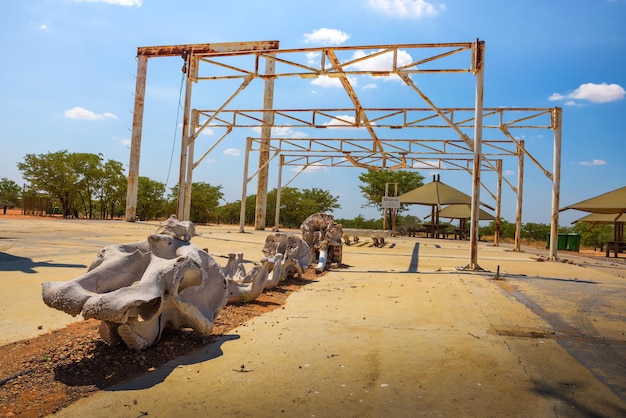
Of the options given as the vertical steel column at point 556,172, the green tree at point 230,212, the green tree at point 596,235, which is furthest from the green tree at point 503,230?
the vertical steel column at point 556,172

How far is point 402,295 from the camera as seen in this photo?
5.99 meters

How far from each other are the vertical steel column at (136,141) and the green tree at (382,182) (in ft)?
79.0

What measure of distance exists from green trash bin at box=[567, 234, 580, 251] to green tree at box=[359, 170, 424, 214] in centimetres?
1752

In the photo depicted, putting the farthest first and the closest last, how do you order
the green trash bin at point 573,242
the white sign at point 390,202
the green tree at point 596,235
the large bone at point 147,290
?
the green tree at point 596,235 < the white sign at point 390,202 < the green trash bin at point 573,242 < the large bone at point 147,290

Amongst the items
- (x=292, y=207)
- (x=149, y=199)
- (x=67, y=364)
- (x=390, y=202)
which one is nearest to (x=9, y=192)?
(x=149, y=199)

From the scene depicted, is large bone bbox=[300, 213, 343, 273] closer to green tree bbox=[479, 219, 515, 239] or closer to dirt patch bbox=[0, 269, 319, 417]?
dirt patch bbox=[0, 269, 319, 417]

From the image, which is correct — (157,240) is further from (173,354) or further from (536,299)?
(536,299)

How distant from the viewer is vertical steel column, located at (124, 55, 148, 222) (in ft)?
62.6

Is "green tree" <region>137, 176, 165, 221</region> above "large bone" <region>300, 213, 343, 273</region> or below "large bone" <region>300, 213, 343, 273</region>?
above

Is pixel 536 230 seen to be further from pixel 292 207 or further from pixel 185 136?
pixel 185 136

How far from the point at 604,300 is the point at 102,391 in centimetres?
637

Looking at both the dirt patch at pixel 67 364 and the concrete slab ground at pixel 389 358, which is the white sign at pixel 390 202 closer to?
the concrete slab ground at pixel 389 358

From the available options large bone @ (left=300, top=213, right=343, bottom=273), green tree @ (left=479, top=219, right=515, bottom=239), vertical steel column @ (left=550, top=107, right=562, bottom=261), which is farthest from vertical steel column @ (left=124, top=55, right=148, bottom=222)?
green tree @ (left=479, top=219, right=515, bottom=239)

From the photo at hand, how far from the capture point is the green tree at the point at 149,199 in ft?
108
